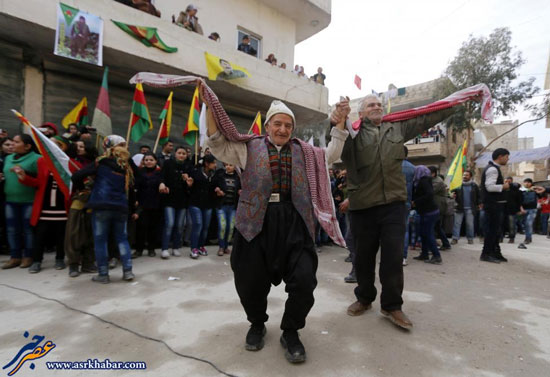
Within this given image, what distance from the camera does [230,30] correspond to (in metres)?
11.0

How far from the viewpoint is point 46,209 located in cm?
450

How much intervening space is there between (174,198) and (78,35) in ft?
14.7

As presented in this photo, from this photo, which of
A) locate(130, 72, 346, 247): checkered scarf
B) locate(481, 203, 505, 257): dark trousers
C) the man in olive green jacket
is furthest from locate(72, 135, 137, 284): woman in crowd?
locate(481, 203, 505, 257): dark trousers

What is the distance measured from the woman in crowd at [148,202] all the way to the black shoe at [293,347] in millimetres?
3945

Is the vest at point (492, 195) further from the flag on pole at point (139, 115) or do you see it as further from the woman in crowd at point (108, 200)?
the flag on pole at point (139, 115)

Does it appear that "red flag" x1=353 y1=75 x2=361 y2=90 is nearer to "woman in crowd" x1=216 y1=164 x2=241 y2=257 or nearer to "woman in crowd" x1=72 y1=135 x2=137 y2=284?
"woman in crowd" x1=216 y1=164 x2=241 y2=257

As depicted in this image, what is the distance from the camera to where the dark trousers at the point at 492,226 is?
5273 millimetres

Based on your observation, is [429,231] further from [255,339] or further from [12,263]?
[12,263]

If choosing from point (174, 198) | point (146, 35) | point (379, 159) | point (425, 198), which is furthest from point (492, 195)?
point (146, 35)

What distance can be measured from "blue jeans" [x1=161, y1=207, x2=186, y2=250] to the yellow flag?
4.85m

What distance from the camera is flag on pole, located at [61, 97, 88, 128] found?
7559 mm

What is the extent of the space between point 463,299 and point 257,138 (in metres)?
3.13

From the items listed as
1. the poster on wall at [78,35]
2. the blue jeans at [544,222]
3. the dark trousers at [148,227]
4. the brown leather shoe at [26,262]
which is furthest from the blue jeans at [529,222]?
the poster on wall at [78,35]

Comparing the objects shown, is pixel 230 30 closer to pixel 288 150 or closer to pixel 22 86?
pixel 22 86
